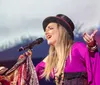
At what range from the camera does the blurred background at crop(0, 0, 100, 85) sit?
1.88 metres

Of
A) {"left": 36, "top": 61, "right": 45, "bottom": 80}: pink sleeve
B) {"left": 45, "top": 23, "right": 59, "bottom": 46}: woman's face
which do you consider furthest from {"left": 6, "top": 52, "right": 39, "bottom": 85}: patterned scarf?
{"left": 45, "top": 23, "right": 59, "bottom": 46}: woman's face

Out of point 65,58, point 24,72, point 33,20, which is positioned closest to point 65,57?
point 65,58

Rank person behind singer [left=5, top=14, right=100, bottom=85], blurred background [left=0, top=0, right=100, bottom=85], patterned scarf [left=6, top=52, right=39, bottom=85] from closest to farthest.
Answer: person behind singer [left=5, top=14, right=100, bottom=85] → patterned scarf [left=6, top=52, right=39, bottom=85] → blurred background [left=0, top=0, right=100, bottom=85]

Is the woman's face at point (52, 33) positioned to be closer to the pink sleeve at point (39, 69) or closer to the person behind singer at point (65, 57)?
the person behind singer at point (65, 57)

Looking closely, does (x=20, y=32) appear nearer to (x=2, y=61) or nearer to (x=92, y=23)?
(x=2, y=61)

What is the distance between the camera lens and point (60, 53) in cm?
165

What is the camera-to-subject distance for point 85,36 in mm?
1470

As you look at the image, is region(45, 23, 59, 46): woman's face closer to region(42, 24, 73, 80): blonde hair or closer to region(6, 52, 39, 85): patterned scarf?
region(42, 24, 73, 80): blonde hair

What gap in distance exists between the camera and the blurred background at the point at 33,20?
188 centimetres

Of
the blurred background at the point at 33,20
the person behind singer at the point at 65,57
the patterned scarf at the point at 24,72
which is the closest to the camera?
the person behind singer at the point at 65,57

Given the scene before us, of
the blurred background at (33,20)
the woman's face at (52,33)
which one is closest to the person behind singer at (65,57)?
the woman's face at (52,33)

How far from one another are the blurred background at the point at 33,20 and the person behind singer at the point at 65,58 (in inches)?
8.1

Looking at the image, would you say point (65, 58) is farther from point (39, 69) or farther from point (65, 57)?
point (39, 69)

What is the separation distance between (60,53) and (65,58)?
0.04 meters
